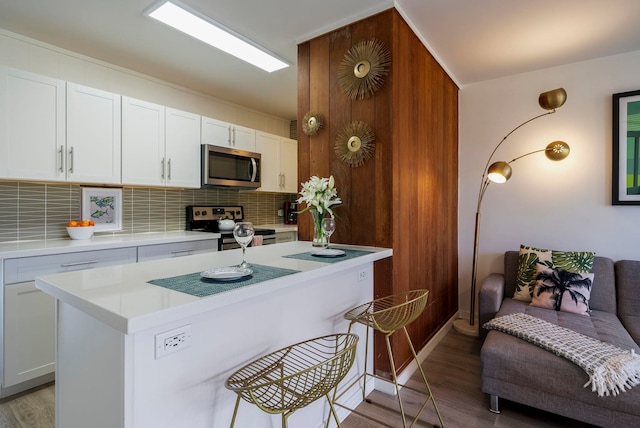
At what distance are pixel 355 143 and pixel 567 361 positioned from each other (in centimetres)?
179

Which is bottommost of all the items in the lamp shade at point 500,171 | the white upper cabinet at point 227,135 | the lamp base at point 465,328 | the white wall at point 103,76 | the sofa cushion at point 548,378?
the lamp base at point 465,328

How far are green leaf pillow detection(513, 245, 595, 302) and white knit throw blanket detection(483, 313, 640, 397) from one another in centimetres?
64

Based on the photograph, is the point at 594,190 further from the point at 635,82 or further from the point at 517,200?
the point at 635,82

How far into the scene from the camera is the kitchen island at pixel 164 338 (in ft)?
3.40

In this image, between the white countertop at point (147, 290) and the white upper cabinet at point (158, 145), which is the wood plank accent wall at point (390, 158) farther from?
the white upper cabinet at point (158, 145)

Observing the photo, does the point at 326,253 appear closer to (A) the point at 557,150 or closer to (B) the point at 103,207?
(B) the point at 103,207

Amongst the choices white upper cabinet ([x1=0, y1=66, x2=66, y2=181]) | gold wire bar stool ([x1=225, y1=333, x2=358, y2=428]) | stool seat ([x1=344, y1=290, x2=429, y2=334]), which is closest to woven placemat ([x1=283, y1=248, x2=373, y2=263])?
stool seat ([x1=344, y1=290, x2=429, y2=334])

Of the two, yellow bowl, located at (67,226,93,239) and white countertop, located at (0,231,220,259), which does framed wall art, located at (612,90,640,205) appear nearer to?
white countertop, located at (0,231,220,259)

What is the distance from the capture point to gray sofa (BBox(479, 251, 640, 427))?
177 cm

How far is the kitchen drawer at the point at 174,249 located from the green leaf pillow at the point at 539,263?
2.92 m

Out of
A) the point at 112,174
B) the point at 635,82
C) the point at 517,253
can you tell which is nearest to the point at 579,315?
the point at 517,253

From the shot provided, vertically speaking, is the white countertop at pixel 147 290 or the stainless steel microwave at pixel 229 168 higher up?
the stainless steel microwave at pixel 229 168

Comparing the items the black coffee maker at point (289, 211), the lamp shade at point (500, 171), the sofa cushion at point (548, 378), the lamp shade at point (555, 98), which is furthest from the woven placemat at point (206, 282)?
the black coffee maker at point (289, 211)

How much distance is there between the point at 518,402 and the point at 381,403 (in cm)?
81
